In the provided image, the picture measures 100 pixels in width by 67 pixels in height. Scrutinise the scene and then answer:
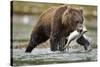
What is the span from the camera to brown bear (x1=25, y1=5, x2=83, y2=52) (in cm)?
244

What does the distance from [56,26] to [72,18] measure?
256 millimetres

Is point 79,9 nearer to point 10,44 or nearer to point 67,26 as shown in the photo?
point 67,26

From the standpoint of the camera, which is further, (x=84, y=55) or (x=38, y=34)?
(x=84, y=55)

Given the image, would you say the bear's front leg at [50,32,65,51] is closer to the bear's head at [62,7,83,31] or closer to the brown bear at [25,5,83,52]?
the brown bear at [25,5,83,52]

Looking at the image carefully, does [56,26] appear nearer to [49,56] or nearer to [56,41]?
[56,41]

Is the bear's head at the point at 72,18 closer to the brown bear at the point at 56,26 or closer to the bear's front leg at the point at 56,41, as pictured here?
the brown bear at the point at 56,26

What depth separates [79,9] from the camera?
265cm

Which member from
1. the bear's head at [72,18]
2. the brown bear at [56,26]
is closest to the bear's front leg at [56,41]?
the brown bear at [56,26]

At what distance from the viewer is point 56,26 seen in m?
2.51

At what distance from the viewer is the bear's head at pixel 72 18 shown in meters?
2.55

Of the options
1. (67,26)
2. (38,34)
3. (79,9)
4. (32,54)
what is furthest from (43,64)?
(79,9)

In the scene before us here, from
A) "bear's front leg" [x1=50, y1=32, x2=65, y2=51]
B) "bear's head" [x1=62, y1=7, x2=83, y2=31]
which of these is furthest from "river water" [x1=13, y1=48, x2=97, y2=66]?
"bear's head" [x1=62, y1=7, x2=83, y2=31]

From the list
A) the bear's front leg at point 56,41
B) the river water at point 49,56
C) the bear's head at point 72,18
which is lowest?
the river water at point 49,56

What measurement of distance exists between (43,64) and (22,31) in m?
0.50
